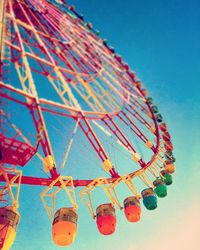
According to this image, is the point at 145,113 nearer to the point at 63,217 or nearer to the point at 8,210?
the point at 63,217

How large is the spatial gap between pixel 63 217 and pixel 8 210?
1726mm

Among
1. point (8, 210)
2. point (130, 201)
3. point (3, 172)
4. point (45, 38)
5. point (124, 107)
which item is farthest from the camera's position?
point (124, 107)

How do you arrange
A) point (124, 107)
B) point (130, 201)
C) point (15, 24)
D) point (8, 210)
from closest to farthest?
point (8, 210)
point (15, 24)
point (130, 201)
point (124, 107)

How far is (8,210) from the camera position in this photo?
9086 millimetres

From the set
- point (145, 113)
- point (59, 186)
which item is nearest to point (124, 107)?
point (145, 113)

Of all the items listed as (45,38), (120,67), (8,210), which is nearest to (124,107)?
(120,67)

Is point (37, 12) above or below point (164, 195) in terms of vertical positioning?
above

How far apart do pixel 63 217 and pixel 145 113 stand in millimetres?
8008

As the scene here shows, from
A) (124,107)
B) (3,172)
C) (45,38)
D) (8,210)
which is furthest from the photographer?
(124,107)

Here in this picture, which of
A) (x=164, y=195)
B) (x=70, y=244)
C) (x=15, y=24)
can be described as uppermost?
(x=15, y=24)

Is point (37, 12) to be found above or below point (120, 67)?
above

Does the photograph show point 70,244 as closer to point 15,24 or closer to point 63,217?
point 63,217

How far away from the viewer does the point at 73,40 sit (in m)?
15.3

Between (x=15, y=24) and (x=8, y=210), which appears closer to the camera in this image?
(x=8, y=210)
